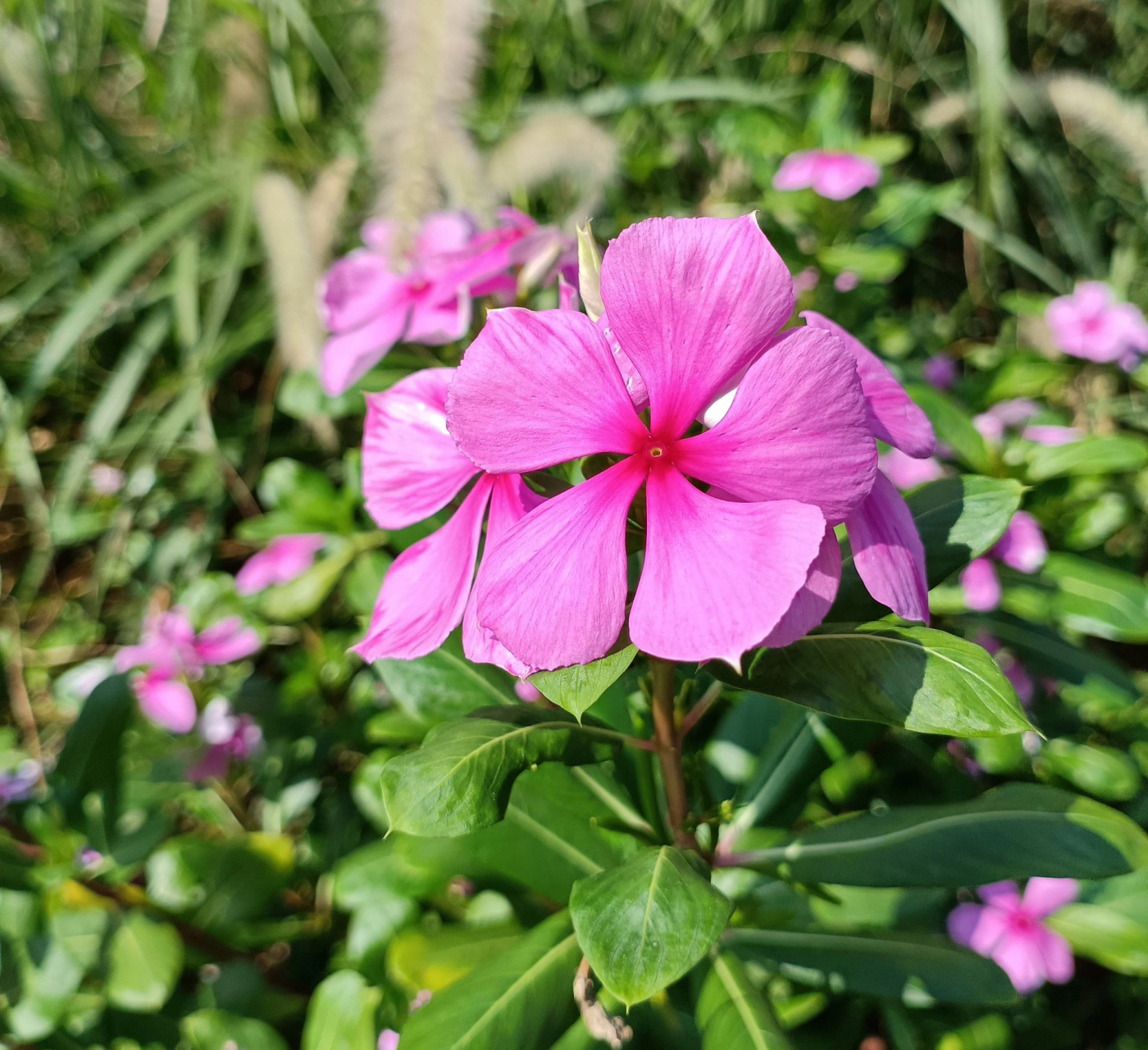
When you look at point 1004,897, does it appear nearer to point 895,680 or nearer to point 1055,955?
point 1055,955

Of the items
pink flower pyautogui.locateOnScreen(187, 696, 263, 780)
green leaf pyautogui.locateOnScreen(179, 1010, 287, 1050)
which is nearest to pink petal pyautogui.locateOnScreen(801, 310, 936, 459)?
green leaf pyautogui.locateOnScreen(179, 1010, 287, 1050)

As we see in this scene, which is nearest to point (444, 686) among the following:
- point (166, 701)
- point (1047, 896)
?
point (166, 701)

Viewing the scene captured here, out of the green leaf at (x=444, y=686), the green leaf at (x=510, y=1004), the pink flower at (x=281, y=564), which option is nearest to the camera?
the green leaf at (x=510, y=1004)

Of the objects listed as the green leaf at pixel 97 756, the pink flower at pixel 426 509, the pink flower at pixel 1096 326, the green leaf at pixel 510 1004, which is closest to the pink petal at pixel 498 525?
the pink flower at pixel 426 509

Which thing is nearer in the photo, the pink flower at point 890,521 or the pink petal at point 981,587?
the pink flower at point 890,521

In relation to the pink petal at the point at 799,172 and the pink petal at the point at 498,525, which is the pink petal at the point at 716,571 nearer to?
the pink petal at the point at 498,525

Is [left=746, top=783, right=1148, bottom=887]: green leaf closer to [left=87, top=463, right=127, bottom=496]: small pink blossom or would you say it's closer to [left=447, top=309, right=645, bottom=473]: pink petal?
[left=447, top=309, right=645, bottom=473]: pink petal
